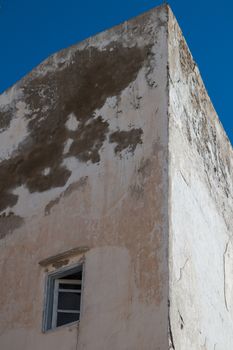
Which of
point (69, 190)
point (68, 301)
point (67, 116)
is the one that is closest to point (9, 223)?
point (69, 190)

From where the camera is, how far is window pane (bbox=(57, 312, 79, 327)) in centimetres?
962

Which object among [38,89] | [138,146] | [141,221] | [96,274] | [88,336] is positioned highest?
[38,89]

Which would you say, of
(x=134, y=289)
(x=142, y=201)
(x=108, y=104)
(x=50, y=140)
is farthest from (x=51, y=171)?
(x=134, y=289)

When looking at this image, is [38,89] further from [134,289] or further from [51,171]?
[134,289]

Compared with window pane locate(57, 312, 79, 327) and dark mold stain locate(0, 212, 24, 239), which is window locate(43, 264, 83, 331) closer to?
window pane locate(57, 312, 79, 327)

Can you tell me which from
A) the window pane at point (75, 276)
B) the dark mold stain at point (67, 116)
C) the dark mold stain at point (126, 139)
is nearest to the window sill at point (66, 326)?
the window pane at point (75, 276)

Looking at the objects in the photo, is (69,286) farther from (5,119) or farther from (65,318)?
(5,119)

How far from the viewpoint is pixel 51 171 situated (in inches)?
429

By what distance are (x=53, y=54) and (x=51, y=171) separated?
7.64 ft

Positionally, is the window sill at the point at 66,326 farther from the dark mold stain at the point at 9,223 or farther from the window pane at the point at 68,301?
the dark mold stain at the point at 9,223

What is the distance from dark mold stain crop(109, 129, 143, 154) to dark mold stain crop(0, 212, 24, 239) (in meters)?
1.83

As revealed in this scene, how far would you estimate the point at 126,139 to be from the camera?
10.2m

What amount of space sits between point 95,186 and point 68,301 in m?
1.61

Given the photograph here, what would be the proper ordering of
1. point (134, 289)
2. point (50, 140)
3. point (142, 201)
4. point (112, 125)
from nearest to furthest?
point (134, 289)
point (142, 201)
point (112, 125)
point (50, 140)
